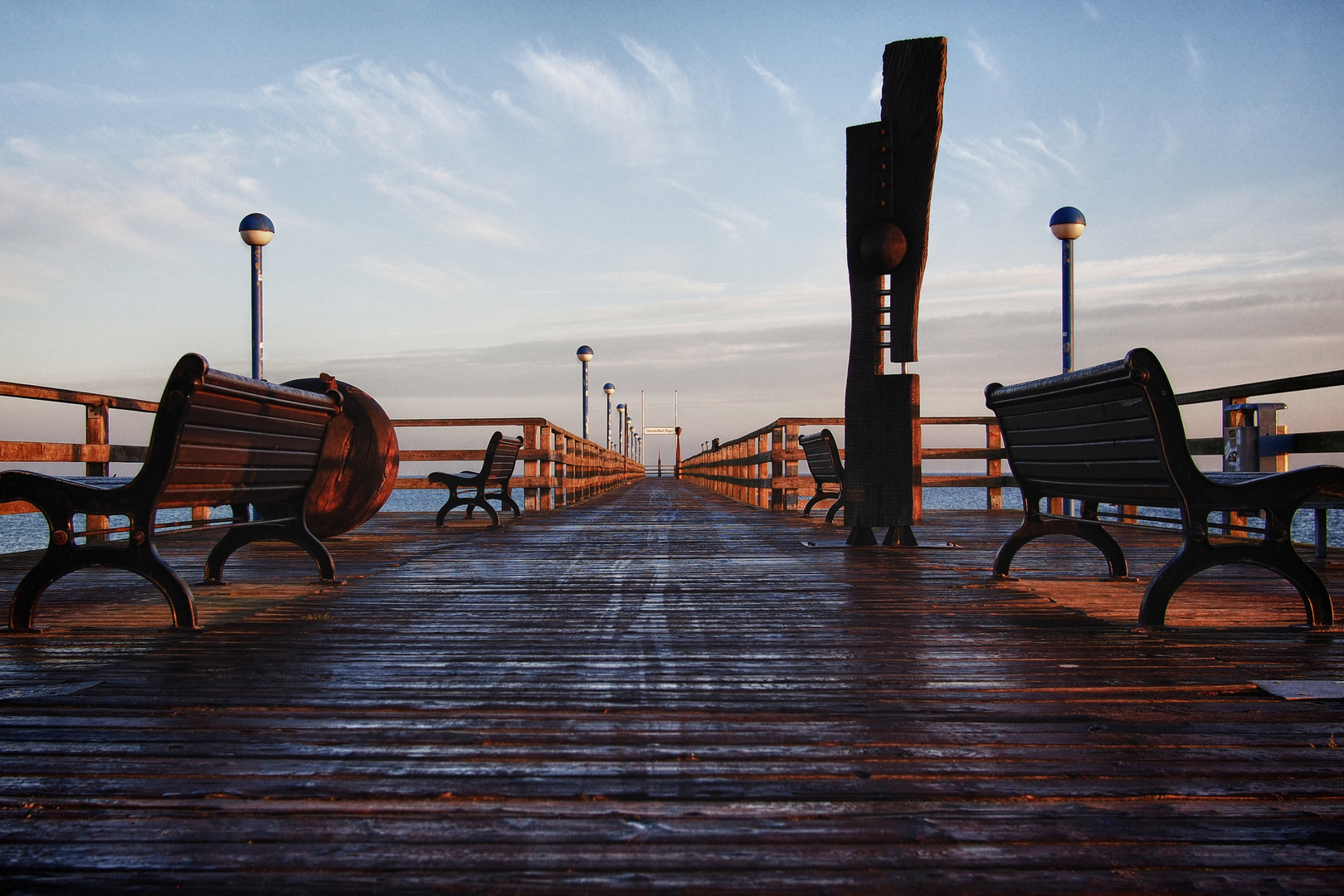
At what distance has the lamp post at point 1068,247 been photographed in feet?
32.0

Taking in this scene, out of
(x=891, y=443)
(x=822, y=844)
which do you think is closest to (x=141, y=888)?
(x=822, y=844)

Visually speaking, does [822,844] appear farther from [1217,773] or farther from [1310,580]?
[1310,580]

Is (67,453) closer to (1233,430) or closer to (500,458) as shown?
(500,458)

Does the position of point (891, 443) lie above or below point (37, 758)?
above

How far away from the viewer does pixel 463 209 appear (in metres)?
20.6

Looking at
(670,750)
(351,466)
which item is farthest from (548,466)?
(670,750)

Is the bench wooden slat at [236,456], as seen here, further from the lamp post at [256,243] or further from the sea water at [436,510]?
the lamp post at [256,243]

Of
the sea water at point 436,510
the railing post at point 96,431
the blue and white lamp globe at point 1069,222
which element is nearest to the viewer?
the railing post at point 96,431

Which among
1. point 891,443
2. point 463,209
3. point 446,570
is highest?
point 463,209

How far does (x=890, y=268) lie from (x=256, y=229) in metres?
7.26

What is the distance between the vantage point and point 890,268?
5.91m

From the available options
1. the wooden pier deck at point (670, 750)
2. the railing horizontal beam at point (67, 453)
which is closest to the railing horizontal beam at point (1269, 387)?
the wooden pier deck at point (670, 750)

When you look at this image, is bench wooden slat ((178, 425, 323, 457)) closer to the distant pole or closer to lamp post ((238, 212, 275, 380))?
lamp post ((238, 212, 275, 380))

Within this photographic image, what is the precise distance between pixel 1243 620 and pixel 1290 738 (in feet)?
5.74
